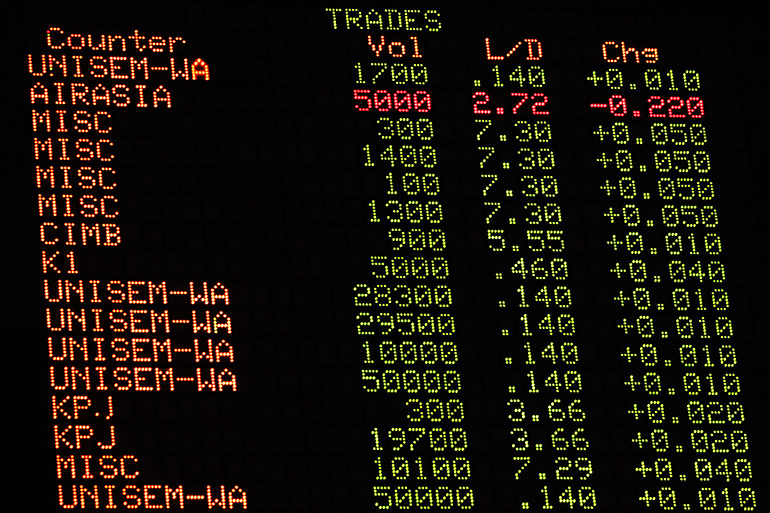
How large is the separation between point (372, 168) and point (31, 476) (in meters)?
2.89

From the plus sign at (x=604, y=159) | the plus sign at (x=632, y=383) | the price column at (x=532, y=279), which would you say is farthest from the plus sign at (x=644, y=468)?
the plus sign at (x=604, y=159)

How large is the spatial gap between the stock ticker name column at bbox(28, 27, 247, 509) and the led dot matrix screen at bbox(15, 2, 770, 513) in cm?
2

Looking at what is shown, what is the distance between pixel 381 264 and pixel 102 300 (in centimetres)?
171

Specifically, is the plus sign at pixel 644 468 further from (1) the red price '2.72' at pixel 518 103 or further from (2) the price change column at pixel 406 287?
(1) the red price '2.72' at pixel 518 103

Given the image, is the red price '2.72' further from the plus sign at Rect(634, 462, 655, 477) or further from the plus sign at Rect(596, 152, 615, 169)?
the plus sign at Rect(634, 462, 655, 477)

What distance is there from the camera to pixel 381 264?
17.2 m

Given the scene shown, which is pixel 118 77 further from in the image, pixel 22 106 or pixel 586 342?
pixel 586 342

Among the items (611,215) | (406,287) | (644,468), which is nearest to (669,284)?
(611,215)

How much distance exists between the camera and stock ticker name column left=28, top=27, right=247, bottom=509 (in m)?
16.3

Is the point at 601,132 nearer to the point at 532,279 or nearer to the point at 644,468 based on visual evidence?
the point at 532,279

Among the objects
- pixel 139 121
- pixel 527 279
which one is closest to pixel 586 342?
pixel 527 279

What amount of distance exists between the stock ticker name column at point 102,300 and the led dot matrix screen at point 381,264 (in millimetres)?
17

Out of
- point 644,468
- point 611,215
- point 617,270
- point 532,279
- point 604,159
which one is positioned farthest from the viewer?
point 604,159

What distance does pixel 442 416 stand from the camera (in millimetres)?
16828
